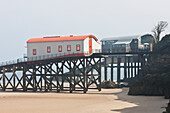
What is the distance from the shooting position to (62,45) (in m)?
53.9

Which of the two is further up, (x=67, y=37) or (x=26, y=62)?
(x=67, y=37)

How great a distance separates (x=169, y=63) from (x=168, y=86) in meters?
11.0

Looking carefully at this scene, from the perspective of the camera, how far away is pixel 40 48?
181 feet

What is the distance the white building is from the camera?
2100 inches

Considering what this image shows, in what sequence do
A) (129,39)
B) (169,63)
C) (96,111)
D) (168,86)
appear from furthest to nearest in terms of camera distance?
(129,39) → (169,63) → (168,86) → (96,111)

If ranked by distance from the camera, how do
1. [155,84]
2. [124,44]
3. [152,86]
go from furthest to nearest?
[124,44], [152,86], [155,84]

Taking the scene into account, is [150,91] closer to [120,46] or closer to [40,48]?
[40,48]

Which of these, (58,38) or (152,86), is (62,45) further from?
(152,86)

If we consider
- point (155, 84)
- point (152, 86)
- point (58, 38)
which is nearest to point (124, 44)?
point (58, 38)

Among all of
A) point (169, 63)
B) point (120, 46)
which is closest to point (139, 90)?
point (169, 63)

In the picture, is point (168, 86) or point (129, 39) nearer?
point (168, 86)

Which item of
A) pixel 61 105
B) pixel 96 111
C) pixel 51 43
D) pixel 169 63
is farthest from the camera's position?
pixel 51 43

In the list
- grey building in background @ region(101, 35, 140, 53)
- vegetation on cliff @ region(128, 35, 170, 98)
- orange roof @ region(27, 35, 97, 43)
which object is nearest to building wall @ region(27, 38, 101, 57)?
orange roof @ region(27, 35, 97, 43)

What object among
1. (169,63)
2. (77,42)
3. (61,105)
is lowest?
(61,105)
